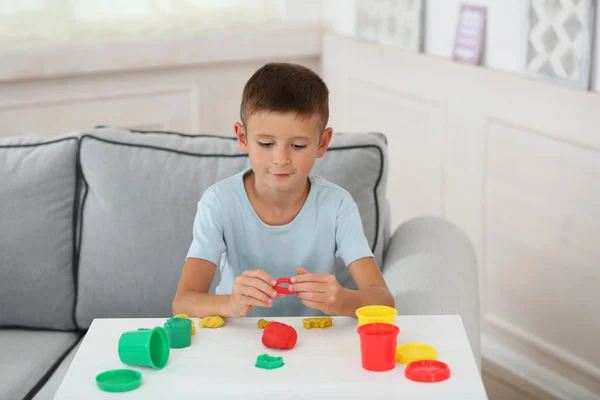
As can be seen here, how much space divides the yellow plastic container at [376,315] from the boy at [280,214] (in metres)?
0.14

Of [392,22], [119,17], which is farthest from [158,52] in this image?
[392,22]

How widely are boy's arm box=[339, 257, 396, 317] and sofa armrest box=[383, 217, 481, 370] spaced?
0.28ft

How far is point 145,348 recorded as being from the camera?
1.23 meters

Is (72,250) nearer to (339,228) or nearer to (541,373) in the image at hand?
(339,228)

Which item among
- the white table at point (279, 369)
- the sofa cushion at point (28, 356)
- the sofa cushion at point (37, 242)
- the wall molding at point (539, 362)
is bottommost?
the wall molding at point (539, 362)

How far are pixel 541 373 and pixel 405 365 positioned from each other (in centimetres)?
146

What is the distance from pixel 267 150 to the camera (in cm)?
157

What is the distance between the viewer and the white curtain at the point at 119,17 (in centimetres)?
314

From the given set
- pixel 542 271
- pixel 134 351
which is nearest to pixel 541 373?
pixel 542 271

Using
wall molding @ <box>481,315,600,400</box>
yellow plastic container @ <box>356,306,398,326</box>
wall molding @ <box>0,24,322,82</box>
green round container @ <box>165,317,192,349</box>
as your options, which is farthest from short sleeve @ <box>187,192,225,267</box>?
wall molding @ <box>0,24,322,82</box>

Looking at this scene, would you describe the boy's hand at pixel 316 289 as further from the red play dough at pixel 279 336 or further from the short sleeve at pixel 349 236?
the short sleeve at pixel 349 236

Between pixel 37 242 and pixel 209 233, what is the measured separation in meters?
0.58

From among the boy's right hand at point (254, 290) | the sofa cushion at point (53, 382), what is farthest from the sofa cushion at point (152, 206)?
the boy's right hand at point (254, 290)

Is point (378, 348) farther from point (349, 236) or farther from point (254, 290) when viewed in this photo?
point (349, 236)
